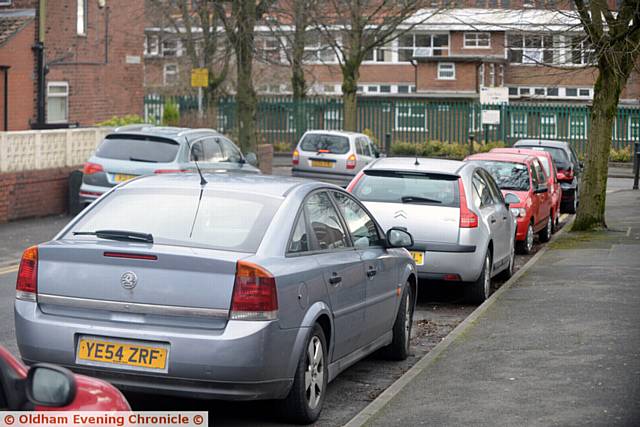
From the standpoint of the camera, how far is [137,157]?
65.6ft

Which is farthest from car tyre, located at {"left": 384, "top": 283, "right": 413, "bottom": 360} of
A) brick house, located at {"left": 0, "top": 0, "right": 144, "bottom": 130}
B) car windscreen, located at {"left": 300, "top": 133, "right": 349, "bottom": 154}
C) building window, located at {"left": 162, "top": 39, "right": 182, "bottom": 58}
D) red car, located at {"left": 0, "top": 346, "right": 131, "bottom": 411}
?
building window, located at {"left": 162, "top": 39, "right": 182, "bottom": 58}

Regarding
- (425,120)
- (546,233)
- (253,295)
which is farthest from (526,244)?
(425,120)

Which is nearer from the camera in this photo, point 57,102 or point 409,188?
point 409,188

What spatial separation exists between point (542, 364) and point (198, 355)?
3328mm

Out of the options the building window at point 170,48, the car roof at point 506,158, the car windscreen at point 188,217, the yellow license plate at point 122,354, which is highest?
the building window at point 170,48

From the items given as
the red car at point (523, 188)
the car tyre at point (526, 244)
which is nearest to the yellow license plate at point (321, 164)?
the red car at point (523, 188)

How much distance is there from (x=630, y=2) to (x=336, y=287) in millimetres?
12791

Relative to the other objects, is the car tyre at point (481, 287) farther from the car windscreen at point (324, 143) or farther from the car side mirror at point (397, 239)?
the car windscreen at point (324, 143)

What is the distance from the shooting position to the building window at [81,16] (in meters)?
34.1

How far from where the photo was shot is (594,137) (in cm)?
2081

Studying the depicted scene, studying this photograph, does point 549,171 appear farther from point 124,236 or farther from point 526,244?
point 124,236

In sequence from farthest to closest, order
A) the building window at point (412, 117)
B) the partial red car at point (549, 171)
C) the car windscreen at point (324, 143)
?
the building window at point (412, 117) → the car windscreen at point (324, 143) → the partial red car at point (549, 171)

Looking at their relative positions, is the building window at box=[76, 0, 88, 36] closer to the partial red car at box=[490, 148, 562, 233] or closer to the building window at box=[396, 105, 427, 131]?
the partial red car at box=[490, 148, 562, 233]

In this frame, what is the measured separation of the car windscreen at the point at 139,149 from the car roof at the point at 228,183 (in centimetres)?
1163
